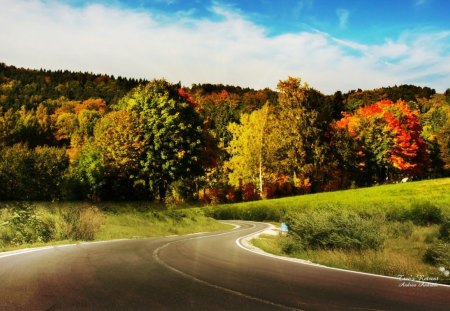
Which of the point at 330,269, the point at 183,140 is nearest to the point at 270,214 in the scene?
the point at 183,140

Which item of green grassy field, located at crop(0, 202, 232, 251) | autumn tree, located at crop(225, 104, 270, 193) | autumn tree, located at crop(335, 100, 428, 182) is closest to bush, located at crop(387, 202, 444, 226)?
green grassy field, located at crop(0, 202, 232, 251)

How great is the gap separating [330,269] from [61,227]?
14.2 m

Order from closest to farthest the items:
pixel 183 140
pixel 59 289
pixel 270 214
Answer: pixel 59 289 → pixel 183 140 → pixel 270 214

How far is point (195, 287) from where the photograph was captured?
28.3ft

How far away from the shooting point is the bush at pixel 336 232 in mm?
15398

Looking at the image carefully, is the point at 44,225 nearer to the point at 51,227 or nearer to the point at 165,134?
the point at 51,227

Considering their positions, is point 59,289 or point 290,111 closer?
point 59,289

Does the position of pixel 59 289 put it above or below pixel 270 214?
above

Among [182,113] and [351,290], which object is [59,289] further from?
[182,113]

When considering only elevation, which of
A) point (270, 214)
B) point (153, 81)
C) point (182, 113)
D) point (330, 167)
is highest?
point (153, 81)

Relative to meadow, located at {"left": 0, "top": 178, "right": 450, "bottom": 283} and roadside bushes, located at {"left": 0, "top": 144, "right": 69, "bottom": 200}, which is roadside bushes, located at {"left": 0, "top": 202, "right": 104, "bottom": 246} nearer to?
meadow, located at {"left": 0, "top": 178, "right": 450, "bottom": 283}

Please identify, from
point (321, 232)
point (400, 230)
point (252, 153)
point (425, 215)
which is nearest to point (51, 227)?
point (321, 232)

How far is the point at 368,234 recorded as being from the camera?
1564 cm

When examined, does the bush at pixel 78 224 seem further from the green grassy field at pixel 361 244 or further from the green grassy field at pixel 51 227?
the green grassy field at pixel 361 244
